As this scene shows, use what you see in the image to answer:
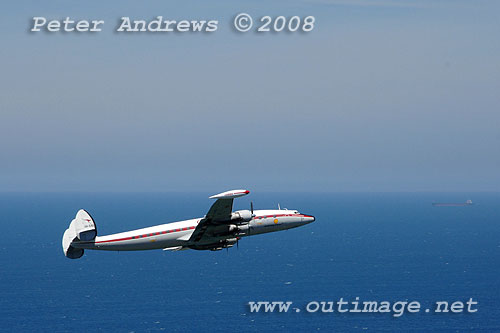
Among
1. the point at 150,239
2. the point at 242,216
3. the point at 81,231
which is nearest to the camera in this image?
the point at 242,216

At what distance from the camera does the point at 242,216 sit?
83125 mm

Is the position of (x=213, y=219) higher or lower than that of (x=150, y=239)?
higher

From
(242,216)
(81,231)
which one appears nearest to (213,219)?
(242,216)

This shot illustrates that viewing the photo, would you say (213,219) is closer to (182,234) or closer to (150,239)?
(182,234)

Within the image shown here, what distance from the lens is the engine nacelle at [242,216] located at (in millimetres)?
82625

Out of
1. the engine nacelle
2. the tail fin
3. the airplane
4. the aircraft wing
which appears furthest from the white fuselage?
the engine nacelle

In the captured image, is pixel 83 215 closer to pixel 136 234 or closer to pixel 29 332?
pixel 136 234

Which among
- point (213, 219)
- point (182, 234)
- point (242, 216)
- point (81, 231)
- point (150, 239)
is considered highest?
point (242, 216)

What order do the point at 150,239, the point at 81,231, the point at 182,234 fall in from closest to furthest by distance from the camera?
the point at 150,239, the point at 182,234, the point at 81,231

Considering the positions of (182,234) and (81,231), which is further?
(81,231)

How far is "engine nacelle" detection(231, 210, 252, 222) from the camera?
8262 cm

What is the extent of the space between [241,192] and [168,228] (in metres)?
15.3

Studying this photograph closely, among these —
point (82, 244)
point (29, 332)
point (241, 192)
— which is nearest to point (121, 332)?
point (29, 332)

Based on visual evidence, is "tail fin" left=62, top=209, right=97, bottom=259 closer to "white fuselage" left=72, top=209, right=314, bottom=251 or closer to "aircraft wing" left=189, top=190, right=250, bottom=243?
"white fuselage" left=72, top=209, right=314, bottom=251
